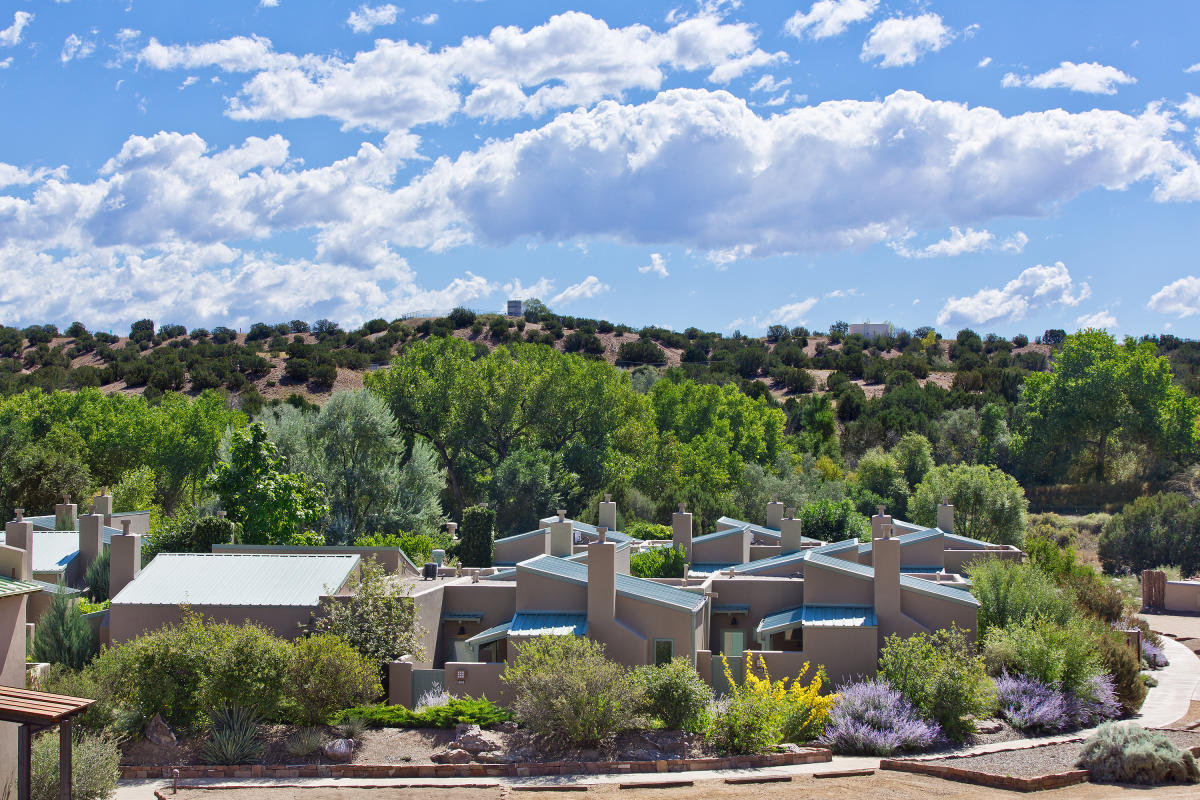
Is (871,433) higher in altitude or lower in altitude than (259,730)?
higher

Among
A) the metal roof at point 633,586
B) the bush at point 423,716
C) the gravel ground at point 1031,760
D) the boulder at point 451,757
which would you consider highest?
the metal roof at point 633,586

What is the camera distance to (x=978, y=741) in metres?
21.5

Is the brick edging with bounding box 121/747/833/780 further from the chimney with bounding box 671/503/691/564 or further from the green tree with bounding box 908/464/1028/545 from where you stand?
the green tree with bounding box 908/464/1028/545

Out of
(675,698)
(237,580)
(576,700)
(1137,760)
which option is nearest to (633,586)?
(675,698)

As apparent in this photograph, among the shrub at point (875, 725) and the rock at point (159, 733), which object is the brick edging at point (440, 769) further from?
the shrub at point (875, 725)

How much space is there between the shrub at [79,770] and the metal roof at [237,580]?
729 cm

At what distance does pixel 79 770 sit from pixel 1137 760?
17.3m

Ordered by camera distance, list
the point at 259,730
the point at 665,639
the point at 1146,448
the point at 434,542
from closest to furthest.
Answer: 1. the point at 259,730
2. the point at 665,639
3. the point at 434,542
4. the point at 1146,448

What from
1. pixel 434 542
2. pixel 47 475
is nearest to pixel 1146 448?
pixel 434 542

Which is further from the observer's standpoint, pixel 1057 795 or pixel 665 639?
pixel 665 639

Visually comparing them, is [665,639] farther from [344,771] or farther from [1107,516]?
[1107,516]

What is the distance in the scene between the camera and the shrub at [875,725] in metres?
20.5

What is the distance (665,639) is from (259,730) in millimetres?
8714

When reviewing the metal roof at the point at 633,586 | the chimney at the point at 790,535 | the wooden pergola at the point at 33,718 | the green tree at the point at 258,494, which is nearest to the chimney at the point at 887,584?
the metal roof at the point at 633,586
